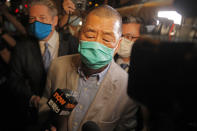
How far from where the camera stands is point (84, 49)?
1110 mm

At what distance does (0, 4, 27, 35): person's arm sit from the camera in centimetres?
211

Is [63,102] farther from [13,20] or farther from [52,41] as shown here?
[13,20]

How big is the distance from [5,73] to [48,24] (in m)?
1.29

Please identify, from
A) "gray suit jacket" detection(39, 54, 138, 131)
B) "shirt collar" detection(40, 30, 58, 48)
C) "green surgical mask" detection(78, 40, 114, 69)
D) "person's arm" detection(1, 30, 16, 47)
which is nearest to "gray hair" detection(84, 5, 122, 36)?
"green surgical mask" detection(78, 40, 114, 69)

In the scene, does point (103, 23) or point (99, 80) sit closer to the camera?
point (103, 23)

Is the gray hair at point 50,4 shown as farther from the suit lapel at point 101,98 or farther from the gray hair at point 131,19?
the suit lapel at point 101,98

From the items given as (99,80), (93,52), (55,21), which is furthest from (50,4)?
(99,80)

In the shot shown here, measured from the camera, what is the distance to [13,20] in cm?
222

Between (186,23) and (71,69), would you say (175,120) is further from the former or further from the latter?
(71,69)

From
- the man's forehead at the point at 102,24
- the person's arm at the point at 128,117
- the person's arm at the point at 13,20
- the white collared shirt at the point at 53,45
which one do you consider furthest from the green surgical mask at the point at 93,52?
the person's arm at the point at 13,20

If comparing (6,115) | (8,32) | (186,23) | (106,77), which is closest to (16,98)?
(6,115)

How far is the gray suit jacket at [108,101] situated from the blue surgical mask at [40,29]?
0.63m

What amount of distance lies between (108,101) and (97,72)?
0.28 m

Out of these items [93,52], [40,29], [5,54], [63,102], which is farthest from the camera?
[5,54]
